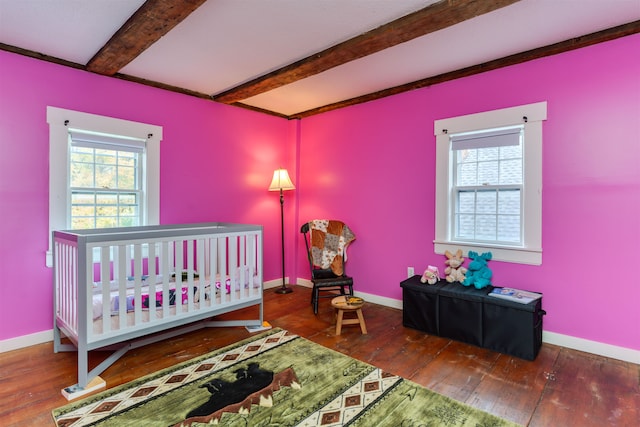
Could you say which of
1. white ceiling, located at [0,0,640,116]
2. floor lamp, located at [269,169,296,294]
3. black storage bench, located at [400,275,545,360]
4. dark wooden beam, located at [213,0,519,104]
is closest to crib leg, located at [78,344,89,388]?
white ceiling, located at [0,0,640,116]

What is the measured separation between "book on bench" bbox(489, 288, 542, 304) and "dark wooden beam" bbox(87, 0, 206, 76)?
109 inches

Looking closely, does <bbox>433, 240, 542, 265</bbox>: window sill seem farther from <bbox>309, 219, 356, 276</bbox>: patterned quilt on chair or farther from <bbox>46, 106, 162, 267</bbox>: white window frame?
<bbox>46, 106, 162, 267</bbox>: white window frame

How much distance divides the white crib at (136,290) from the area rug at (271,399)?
334 millimetres

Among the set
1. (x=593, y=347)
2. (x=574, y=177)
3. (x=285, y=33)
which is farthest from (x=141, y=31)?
(x=593, y=347)

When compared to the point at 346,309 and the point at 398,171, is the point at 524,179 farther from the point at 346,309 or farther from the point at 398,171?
the point at 346,309

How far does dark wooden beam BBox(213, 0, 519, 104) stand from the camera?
189 centimetres

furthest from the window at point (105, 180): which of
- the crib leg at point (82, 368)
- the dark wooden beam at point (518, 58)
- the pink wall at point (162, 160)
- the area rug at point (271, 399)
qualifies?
the dark wooden beam at point (518, 58)

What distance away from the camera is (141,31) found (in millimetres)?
2145

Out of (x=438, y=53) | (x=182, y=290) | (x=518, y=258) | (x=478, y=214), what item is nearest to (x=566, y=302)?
(x=518, y=258)

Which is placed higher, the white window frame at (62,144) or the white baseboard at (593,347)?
Answer: the white window frame at (62,144)

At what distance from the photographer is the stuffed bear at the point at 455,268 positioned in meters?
2.93

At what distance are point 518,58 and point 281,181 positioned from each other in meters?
2.61

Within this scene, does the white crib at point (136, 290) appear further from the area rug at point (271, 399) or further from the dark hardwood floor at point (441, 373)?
the area rug at point (271, 399)

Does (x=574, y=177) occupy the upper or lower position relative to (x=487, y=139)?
lower
